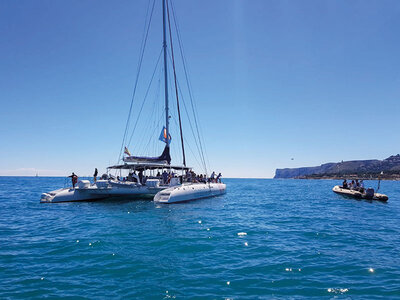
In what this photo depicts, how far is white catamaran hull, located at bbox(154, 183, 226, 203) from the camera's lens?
19.6 m

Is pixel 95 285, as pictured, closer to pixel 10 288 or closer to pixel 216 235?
pixel 10 288

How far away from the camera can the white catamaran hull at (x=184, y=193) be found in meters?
19.6

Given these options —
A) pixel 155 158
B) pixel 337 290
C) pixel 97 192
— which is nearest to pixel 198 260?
pixel 337 290

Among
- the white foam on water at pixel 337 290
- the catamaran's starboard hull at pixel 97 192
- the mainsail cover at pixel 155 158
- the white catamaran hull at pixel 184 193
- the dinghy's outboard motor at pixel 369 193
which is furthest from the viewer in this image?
the dinghy's outboard motor at pixel 369 193

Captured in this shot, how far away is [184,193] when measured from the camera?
21031mm

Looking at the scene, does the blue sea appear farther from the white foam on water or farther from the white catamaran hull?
the white catamaran hull

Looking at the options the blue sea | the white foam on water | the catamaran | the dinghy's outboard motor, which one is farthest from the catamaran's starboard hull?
the dinghy's outboard motor

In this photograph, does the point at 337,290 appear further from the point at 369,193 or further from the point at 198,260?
the point at 369,193

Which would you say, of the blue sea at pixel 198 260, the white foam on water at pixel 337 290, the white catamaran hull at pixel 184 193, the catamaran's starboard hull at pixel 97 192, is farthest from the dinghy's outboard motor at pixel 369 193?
the white foam on water at pixel 337 290

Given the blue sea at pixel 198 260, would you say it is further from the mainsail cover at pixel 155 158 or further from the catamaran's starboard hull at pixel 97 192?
the mainsail cover at pixel 155 158

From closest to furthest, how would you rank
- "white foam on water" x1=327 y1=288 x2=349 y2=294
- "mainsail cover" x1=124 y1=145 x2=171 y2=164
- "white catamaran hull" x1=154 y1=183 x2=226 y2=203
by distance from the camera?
"white foam on water" x1=327 y1=288 x2=349 y2=294 < "white catamaran hull" x1=154 y1=183 x2=226 y2=203 < "mainsail cover" x1=124 y1=145 x2=171 y2=164

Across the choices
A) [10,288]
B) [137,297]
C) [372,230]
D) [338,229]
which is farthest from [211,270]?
[372,230]

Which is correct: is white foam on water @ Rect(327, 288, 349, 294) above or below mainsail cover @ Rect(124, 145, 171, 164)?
below

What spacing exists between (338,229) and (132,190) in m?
15.7
